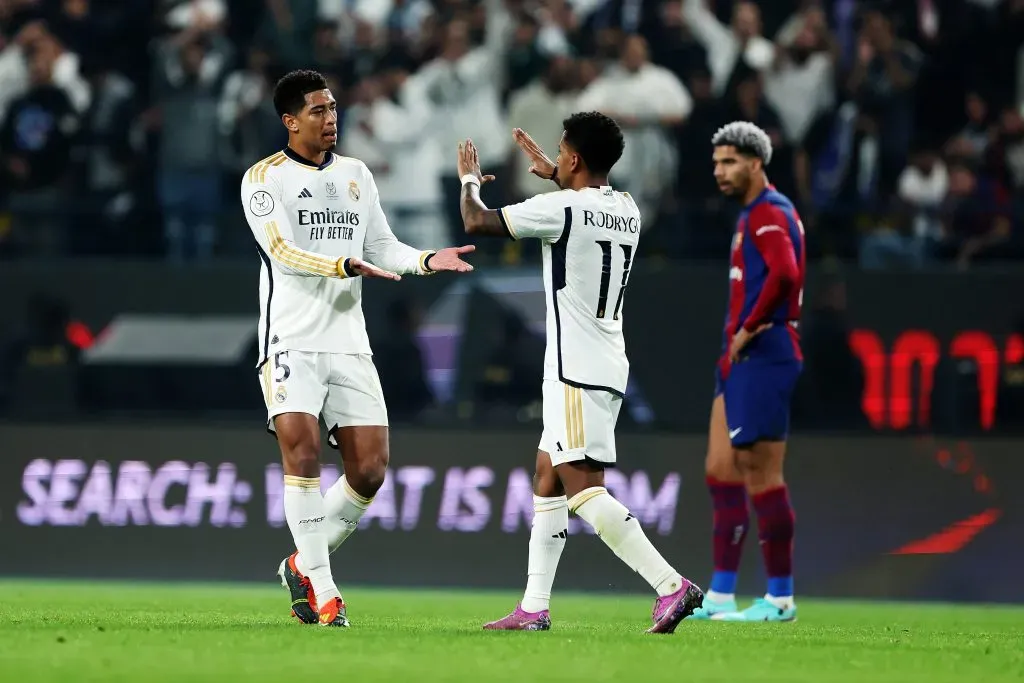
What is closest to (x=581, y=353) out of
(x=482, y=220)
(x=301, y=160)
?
(x=482, y=220)

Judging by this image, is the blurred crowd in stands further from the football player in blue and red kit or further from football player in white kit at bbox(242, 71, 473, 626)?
football player in white kit at bbox(242, 71, 473, 626)

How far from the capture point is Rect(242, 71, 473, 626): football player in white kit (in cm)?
803

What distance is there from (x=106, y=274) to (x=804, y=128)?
19.1ft

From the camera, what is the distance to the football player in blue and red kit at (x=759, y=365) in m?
9.37

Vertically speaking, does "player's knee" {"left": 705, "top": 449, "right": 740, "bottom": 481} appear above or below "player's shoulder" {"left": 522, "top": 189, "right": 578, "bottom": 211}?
below

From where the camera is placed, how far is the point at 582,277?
777cm

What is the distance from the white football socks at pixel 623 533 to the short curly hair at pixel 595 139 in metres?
1.47

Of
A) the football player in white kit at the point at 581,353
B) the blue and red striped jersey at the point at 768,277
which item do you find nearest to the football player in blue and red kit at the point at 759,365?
the blue and red striped jersey at the point at 768,277

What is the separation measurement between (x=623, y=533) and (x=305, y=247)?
201cm

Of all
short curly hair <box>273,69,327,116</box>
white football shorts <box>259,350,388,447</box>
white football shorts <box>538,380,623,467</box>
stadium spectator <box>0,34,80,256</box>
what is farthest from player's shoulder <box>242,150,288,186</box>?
stadium spectator <box>0,34,80,256</box>

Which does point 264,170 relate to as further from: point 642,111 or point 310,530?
point 642,111

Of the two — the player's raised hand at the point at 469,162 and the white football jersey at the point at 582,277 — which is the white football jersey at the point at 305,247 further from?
the white football jersey at the point at 582,277

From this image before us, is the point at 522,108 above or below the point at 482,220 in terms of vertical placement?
above

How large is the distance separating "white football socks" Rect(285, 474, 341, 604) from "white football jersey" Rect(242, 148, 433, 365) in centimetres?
64
